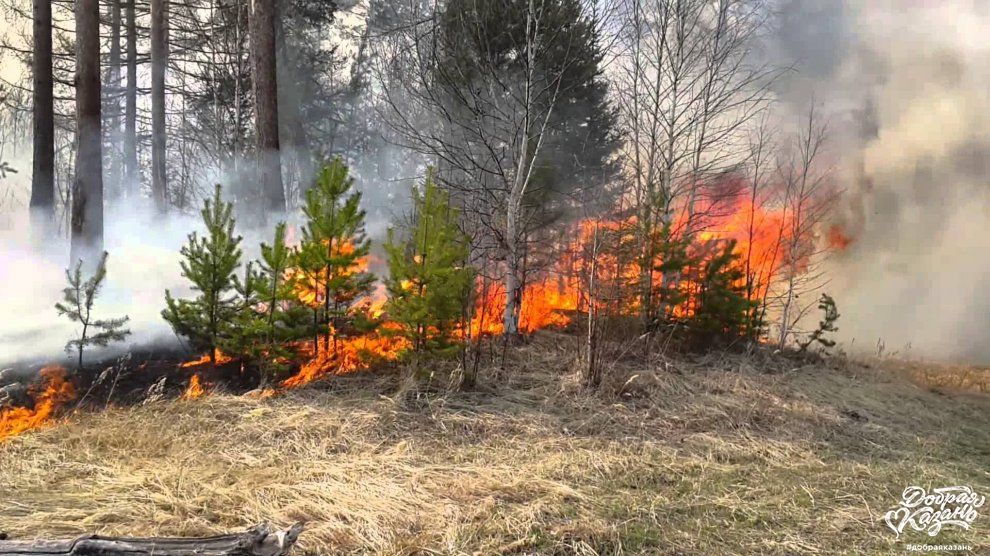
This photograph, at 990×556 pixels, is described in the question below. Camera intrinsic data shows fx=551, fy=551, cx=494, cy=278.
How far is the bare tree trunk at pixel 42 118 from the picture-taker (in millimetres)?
9805

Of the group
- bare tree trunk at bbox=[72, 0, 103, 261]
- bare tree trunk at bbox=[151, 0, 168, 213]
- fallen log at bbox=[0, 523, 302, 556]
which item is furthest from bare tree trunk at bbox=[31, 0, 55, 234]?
fallen log at bbox=[0, 523, 302, 556]

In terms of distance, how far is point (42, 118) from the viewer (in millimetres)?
9859

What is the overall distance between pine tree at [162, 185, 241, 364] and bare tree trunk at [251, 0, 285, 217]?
240 cm

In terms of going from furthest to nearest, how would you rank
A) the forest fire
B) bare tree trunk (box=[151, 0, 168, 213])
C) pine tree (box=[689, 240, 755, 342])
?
bare tree trunk (box=[151, 0, 168, 213]) → pine tree (box=[689, 240, 755, 342]) → the forest fire

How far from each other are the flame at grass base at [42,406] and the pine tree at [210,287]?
1.09m

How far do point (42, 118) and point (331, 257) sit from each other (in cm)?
760

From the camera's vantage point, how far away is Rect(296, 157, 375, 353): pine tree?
627 centimetres

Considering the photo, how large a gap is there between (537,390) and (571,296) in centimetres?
408

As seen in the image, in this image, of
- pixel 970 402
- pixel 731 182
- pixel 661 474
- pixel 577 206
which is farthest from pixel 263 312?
pixel 970 402

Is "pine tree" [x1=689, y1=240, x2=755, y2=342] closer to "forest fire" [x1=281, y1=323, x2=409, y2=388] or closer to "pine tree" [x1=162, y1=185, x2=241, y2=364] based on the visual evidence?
"forest fire" [x1=281, y1=323, x2=409, y2=388]

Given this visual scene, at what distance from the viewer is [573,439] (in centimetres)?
508

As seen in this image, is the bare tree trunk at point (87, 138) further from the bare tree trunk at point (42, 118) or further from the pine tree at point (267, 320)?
the pine tree at point (267, 320)

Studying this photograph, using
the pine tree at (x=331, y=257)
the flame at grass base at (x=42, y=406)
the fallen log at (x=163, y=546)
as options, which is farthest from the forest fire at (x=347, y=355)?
the fallen log at (x=163, y=546)

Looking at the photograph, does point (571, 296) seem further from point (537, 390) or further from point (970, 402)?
point (970, 402)
